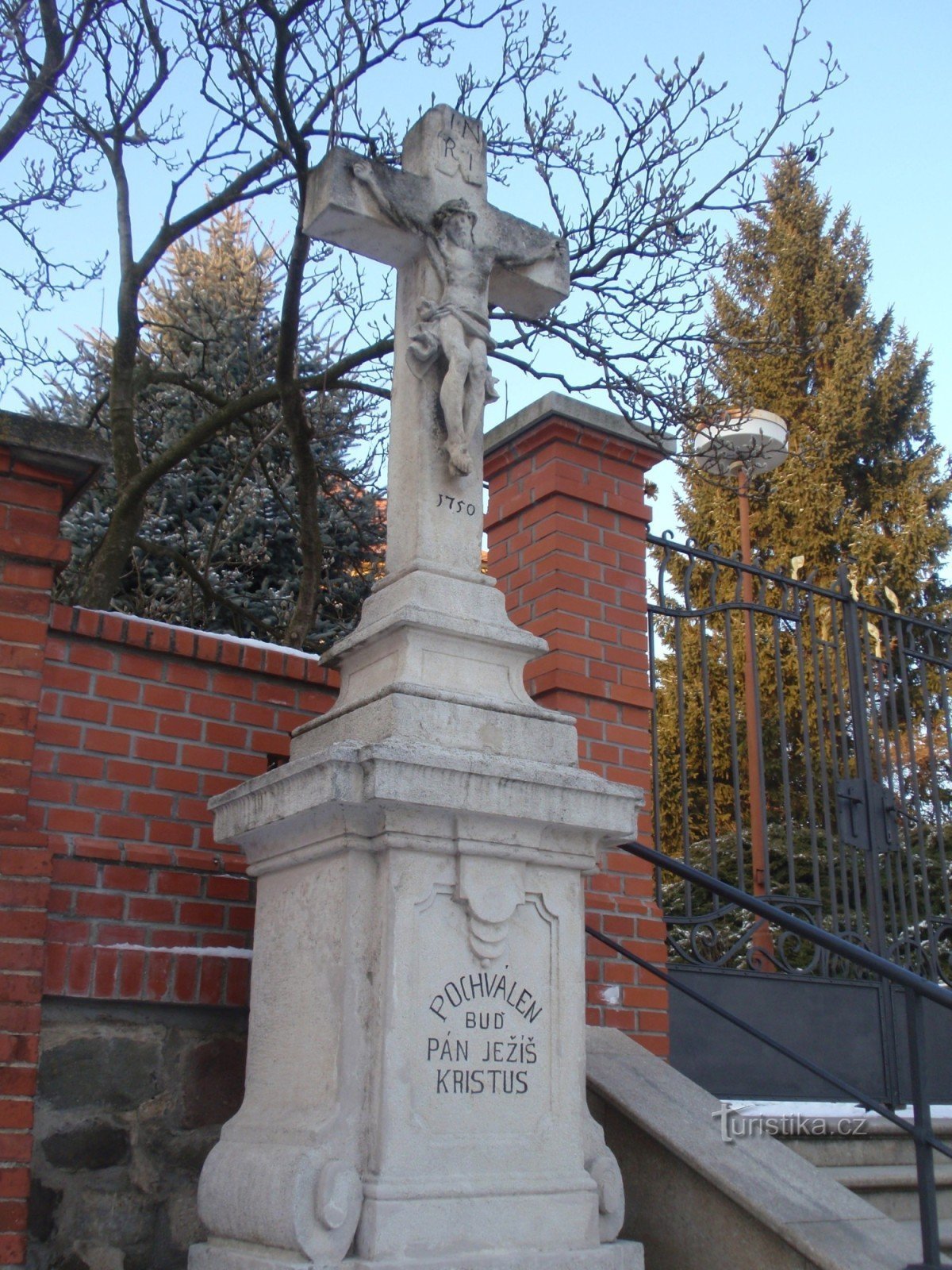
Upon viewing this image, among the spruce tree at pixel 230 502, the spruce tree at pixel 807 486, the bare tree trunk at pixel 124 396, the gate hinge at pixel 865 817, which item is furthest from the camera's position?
the spruce tree at pixel 807 486

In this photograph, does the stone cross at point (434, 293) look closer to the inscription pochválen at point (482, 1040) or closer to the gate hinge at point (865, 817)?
the inscription pochválen at point (482, 1040)

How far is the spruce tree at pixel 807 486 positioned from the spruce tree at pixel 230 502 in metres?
3.35

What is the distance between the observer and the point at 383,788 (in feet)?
8.81

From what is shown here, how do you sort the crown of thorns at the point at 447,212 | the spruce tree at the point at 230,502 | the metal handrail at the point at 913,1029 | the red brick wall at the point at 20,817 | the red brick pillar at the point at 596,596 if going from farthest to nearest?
the spruce tree at the point at 230,502 → the red brick pillar at the point at 596,596 → the crown of thorns at the point at 447,212 → the metal handrail at the point at 913,1029 → the red brick wall at the point at 20,817

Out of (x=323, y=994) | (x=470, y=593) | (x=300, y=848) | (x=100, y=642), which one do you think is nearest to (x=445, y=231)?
(x=470, y=593)

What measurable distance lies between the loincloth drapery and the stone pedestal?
0.64 m

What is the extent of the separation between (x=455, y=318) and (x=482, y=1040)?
73.6 inches

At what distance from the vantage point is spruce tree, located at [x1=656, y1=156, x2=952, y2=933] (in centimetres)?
1230

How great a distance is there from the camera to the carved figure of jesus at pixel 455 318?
3.35 meters

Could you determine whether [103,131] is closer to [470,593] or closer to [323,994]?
[470,593]

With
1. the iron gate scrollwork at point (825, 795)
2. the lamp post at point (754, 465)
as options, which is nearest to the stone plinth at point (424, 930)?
the iron gate scrollwork at point (825, 795)

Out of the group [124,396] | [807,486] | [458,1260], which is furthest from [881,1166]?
[807,486]

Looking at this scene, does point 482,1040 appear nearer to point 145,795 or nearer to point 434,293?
point 145,795

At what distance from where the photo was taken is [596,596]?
4590 mm
